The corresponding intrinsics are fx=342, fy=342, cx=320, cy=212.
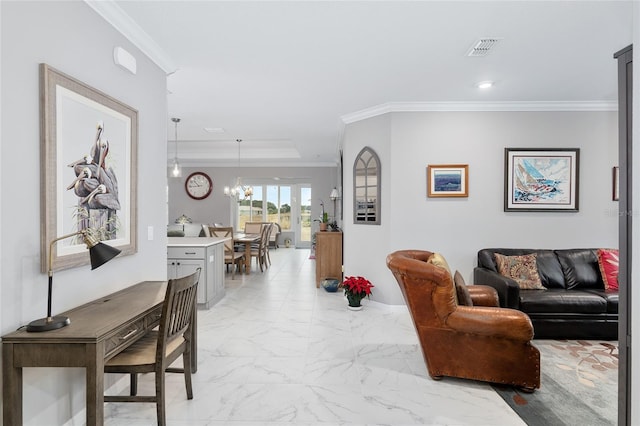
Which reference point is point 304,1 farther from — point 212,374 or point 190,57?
point 212,374

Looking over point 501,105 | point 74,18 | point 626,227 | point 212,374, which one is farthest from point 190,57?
point 501,105

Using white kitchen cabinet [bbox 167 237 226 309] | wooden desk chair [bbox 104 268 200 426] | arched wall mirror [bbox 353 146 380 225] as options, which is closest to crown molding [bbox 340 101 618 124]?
arched wall mirror [bbox 353 146 380 225]

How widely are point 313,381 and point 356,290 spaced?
1891mm

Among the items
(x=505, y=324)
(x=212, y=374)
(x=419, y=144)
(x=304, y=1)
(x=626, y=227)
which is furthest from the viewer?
(x=419, y=144)

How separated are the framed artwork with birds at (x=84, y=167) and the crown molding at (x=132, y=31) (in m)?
0.53

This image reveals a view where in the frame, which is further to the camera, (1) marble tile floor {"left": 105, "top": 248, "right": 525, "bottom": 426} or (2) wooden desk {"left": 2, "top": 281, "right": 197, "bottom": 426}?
(1) marble tile floor {"left": 105, "top": 248, "right": 525, "bottom": 426}

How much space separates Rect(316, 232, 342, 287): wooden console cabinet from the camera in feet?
18.6

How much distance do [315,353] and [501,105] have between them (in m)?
3.70

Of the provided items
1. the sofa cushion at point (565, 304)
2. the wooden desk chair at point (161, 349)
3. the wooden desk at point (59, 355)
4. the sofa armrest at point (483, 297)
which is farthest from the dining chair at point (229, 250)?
the sofa cushion at point (565, 304)

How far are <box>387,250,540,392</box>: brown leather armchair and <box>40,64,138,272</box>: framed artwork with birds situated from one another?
206 centimetres

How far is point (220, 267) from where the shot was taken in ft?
16.4

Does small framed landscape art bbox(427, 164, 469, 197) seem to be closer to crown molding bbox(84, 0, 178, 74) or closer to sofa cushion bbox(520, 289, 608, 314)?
sofa cushion bbox(520, 289, 608, 314)

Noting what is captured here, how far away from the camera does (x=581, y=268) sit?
12.7 ft

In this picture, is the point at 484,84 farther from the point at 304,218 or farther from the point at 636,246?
the point at 304,218
